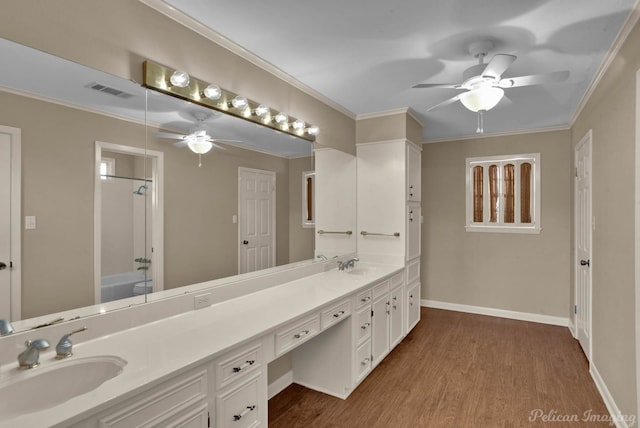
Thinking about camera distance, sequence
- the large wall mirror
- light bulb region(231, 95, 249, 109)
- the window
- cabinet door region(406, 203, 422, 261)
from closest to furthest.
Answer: the large wall mirror
light bulb region(231, 95, 249, 109)
cabinet door region(406, 203, 422, 261)
the window

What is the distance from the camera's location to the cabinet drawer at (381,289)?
3.00 m

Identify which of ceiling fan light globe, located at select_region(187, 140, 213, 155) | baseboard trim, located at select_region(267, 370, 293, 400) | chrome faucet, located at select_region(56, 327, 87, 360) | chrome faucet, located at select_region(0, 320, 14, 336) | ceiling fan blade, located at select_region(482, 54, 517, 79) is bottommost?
baseboard trim, located at select_region(267, 370, 293, 400)

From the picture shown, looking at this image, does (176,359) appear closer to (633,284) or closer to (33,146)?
(33,146)

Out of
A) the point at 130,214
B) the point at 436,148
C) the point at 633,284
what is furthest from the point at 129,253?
the point at 436,148

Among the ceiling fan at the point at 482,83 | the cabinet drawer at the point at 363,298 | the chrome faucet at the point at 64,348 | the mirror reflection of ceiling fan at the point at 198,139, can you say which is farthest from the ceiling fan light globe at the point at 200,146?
the cabinet drawer at the point at 363,298

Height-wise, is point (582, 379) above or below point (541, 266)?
below

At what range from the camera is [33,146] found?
140cm

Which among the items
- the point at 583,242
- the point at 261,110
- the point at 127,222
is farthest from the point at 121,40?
the point at 583,242

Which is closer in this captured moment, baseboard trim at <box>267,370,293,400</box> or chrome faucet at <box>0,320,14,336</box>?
chrome faucet at <box>0,320,14,336</box>

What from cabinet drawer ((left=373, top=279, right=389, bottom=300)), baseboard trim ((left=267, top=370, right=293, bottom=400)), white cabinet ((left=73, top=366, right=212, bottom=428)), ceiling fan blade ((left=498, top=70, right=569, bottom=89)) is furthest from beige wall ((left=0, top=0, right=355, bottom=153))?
baseboard trim ((left=267, top=370, right=293, bottom=400))

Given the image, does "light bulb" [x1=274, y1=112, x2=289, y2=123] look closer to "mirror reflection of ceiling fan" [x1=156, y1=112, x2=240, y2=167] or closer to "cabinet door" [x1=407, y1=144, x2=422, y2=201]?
"mirror reflection of ceiling fan" [x1=156, y1=112, x2=240, y2=167]

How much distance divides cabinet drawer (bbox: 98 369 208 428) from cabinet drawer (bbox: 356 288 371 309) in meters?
1.49

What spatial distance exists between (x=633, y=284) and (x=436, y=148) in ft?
11.1

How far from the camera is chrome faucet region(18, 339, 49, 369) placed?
126 cm
